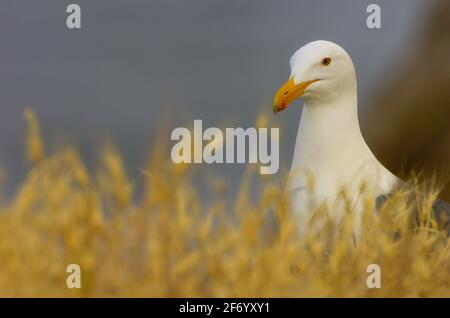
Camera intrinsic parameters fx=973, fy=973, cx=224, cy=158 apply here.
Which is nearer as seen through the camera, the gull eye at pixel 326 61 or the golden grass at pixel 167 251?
→ the golden grass at pixel 167 251

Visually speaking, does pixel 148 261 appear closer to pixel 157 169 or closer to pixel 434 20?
pixel 157 169

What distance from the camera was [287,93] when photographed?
7.01m

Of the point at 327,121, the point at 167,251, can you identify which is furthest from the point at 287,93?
the point at 167,251

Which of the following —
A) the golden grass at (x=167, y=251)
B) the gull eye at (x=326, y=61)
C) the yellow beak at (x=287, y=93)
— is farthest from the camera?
the gull eye at (x=326, y=61)

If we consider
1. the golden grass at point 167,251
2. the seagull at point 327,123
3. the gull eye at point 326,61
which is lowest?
the golden grass at point 167,251

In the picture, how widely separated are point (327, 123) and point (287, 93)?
0.44 metres

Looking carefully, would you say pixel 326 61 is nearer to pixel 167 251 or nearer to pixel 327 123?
pixel 327 123

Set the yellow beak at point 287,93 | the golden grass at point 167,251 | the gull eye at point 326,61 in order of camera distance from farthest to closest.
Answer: the gull eye at point 326,61 → the yellow beak at point 287,93 → the golden grass at point 167,251

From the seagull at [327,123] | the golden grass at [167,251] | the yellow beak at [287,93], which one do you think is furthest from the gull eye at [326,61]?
the golden grass at [167,251]

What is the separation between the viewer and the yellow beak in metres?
6.93

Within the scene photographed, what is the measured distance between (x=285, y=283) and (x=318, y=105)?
287cm

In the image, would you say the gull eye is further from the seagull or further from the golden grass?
the golden grass

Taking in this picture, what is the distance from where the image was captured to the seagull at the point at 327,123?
6941 millimetres

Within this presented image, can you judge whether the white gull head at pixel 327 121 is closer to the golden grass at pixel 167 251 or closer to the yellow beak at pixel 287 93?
the yellow beak at pixel 287 93
